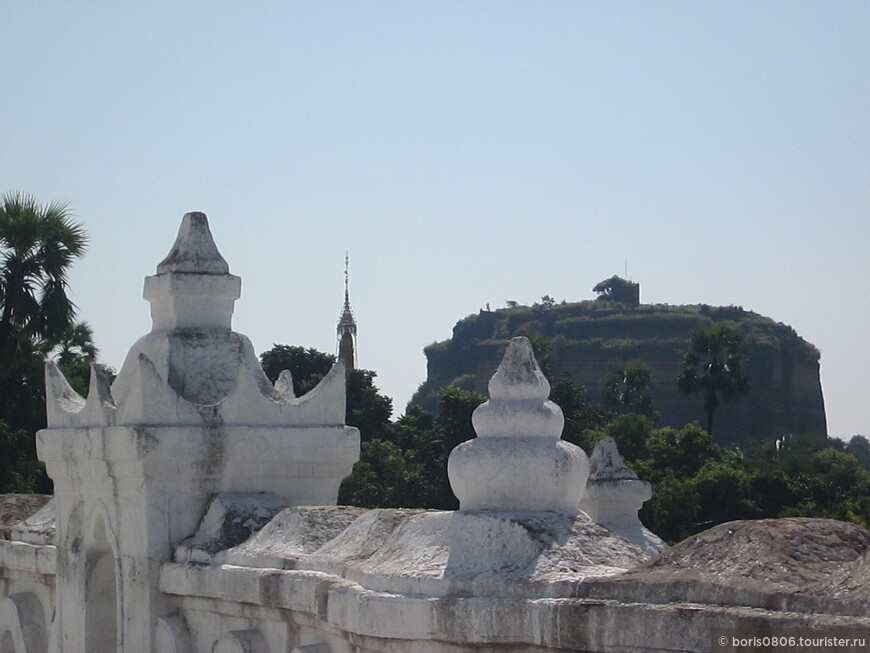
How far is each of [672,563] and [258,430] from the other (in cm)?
401

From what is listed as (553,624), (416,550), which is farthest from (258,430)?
(553,624)

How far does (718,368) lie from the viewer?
67.1m

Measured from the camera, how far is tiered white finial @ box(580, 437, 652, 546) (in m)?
9.07

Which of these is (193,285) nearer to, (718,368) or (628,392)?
(718,368)

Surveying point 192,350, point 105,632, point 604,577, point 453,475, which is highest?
point 192,350

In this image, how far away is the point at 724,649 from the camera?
5027 mm

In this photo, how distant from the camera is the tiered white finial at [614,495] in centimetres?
907

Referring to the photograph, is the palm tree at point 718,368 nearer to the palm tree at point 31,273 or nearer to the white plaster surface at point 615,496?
the palm tree at point 31,273

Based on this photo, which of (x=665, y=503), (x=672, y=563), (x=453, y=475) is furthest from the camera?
(x=665, y=503)

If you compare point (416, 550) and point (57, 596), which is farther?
point (57, 596)

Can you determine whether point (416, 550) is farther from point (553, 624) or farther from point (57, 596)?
point (57, 596)

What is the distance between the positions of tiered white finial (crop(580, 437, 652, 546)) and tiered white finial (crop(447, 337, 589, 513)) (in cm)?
257

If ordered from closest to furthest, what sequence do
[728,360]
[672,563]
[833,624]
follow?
1. [833,624]
2. [672,563]
3. [728,360]

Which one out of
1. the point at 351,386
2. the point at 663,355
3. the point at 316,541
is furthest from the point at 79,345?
the point at 663,355
